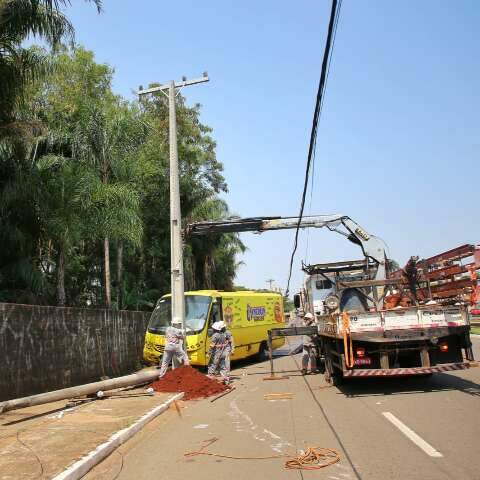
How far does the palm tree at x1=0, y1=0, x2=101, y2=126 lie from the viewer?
16.1 metres

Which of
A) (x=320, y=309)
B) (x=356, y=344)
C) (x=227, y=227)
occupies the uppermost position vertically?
(x=227, y=227)

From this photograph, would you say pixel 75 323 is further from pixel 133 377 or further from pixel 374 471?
pixel 374 471

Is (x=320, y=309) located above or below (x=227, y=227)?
below

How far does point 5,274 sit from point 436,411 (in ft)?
58.6

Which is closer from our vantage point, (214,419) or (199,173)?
(214,419)

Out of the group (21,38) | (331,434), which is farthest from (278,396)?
(21,38)

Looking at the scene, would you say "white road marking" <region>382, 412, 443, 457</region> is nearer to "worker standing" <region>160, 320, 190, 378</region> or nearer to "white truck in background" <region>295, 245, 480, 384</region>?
"white truck in background" <region>295, 245, 480, 384</region>

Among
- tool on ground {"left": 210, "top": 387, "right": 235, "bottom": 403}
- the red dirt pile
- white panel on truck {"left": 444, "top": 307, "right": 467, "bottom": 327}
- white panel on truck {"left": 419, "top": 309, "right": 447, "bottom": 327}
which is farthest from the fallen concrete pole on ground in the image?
white panel on truck {"left": 444, "top": 307, "right": 467, "bottom": 327}

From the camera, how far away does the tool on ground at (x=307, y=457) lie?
20.7 feet

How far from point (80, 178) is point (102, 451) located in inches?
658

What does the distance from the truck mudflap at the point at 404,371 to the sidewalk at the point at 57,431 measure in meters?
4.08

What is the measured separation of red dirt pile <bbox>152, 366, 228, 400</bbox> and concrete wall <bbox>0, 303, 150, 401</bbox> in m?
2.58

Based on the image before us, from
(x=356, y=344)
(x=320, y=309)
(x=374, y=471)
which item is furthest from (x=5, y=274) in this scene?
(x=374, y=471)

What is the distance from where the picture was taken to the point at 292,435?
26.4 feet
